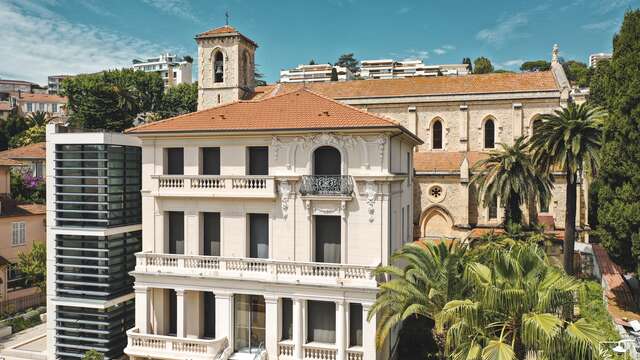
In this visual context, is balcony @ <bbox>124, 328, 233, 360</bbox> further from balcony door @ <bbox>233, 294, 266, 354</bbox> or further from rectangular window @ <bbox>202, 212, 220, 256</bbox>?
rectangular window @ <bbox>202, 212, 220, 256</bbox>

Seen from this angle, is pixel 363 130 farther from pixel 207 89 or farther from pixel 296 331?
pixel 207 89

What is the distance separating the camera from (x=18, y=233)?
3344 centimetres

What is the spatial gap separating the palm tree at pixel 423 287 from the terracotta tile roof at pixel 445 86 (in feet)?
84.9

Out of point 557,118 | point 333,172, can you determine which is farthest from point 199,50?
point 557,118

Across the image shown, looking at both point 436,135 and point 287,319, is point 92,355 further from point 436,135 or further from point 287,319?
point 436,135

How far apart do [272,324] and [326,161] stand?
7306 mm

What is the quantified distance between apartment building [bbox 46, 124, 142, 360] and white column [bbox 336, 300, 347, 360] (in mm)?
11628

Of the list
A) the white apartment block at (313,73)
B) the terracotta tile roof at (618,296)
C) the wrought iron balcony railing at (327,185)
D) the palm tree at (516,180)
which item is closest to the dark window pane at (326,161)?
the wrought iron balcony railing at (327,185)

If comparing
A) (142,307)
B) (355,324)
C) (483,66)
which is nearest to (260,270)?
(355,324)

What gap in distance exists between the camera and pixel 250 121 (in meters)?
20.1

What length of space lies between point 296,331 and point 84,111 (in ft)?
160

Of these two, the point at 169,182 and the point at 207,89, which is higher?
the point at 207,89

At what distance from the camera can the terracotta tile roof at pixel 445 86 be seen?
40.3 m

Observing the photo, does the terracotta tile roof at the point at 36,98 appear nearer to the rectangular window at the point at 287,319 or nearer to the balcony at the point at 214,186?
the balcony at the point at 214,186
